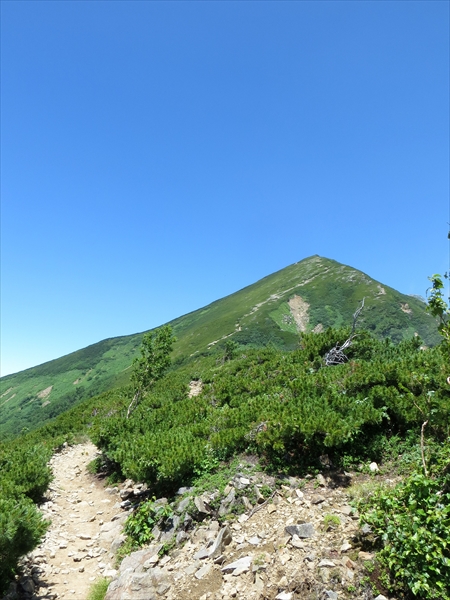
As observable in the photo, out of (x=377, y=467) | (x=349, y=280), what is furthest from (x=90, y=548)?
(x=349, y=280)

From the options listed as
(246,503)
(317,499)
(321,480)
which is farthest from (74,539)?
(321,480)

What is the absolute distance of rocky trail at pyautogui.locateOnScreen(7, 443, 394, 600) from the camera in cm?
587

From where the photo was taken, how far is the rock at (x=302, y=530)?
686 centimetres

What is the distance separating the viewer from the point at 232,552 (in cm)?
717

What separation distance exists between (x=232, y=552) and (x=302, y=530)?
1.55 m

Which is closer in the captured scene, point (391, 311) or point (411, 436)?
point (411, 436)

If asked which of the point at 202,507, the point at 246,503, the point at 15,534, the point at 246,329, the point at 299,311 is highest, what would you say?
the point at 15,534

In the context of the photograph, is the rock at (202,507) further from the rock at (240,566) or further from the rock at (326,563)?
the rock at (326,563)

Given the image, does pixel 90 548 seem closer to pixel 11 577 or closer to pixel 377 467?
pixel 11 577

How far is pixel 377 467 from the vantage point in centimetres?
925

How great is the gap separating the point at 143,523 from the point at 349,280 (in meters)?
171

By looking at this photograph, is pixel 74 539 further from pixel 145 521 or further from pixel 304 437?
pixel 304 437

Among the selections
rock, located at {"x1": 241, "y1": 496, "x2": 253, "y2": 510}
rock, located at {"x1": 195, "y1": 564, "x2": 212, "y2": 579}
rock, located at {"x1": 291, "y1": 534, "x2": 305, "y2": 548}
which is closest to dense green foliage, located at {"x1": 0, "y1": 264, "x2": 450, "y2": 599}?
rock, located at {"x1": 291, "y1": 534, "x2": 305, "y2": 548}

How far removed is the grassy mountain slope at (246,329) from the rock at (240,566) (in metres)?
93.1
